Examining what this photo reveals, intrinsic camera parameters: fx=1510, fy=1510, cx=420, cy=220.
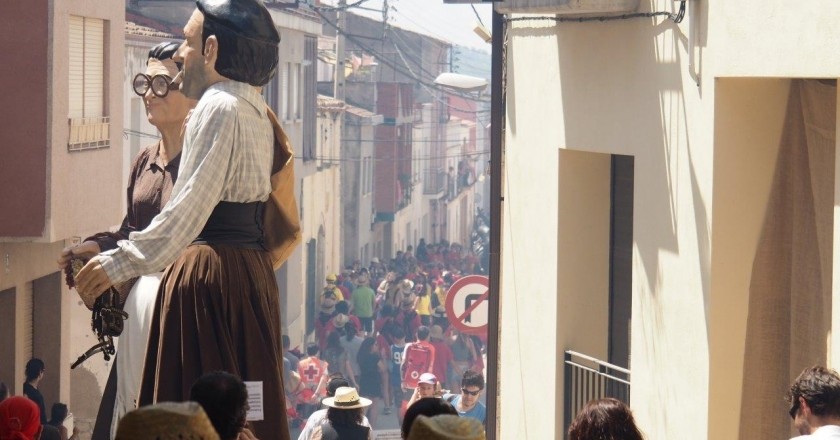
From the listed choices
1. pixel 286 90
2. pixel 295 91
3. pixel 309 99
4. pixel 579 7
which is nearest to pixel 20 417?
pixel 579 7

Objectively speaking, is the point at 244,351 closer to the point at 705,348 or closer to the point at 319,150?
the point at 705,348

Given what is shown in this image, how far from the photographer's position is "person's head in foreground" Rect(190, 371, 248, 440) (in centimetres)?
419

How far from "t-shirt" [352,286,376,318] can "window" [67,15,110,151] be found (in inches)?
365

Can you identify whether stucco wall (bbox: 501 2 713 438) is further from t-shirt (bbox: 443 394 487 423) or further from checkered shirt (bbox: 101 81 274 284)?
checkered shirt (bbox: 101 81 274 284)

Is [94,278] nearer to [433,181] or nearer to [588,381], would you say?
[588,381]

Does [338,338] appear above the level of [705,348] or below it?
below

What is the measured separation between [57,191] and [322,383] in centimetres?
618

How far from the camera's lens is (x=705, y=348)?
7910 millimetres

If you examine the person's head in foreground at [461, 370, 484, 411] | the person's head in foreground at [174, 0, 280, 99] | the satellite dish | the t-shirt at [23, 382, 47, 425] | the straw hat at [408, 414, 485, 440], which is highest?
the satellite dish

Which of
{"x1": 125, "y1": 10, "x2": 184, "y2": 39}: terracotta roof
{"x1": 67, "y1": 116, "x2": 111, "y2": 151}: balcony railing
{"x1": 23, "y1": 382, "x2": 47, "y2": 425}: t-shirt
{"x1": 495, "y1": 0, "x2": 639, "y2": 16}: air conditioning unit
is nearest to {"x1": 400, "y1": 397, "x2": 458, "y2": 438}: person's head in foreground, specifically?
{"x1": 495, "y1": 0, "x2": 639, "y2": 16}: air conditioning unit

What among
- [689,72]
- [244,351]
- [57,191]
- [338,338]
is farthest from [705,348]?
[338,338]

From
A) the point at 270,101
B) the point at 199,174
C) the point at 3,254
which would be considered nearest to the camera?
the point at 199,174

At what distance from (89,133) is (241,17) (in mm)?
12864

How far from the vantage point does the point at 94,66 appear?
1830 centimetres
